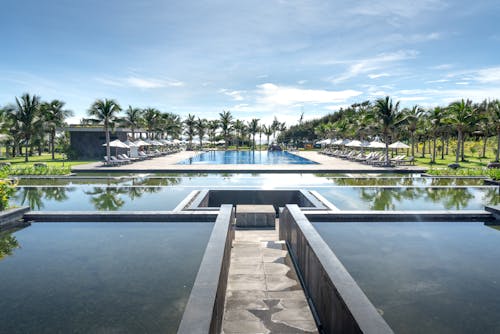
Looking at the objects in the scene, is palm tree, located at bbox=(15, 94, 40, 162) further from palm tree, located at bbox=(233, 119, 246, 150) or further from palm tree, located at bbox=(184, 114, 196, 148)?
palm tree, located at bbox=(233, 119, 246, 150)

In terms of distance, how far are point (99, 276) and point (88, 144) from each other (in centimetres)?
3065

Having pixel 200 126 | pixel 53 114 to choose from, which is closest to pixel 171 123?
pixel 200 126

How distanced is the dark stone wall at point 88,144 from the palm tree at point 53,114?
3954mm

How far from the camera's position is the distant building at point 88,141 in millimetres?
32438

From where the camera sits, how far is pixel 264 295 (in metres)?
5.17

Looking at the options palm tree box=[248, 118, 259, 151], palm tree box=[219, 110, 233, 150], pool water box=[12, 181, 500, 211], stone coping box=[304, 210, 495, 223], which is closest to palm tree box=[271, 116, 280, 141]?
palm tree box=[248, 118, 259, 151]

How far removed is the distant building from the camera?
1277 inches

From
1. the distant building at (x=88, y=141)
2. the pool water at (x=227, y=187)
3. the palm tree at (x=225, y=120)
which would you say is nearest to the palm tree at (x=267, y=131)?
the palm tree at (x=225, y=120)

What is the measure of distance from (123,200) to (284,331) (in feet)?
33.1

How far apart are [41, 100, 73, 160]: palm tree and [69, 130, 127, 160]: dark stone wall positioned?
395 centimetres

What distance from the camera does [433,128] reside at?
32.0m

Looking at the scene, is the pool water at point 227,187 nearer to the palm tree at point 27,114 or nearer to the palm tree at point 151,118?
the palm tree at point 27,114

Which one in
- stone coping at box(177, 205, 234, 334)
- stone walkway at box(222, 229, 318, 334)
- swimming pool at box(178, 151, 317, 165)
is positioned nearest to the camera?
stone coping at box(177, 205, 234, 334)

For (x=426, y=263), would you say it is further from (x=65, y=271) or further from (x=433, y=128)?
(x=433, y=128)
